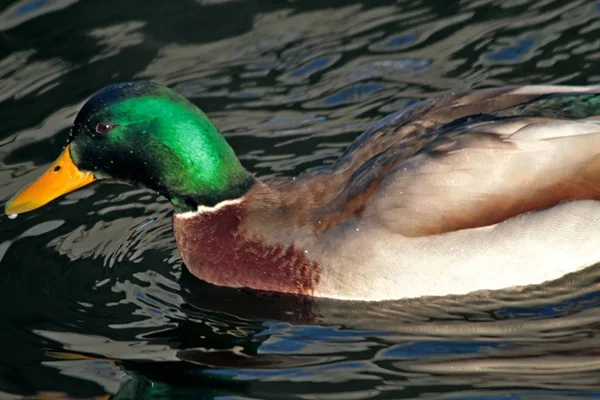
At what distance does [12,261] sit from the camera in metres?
7.44

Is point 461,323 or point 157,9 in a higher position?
point 157,9

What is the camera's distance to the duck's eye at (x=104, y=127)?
674 centimetres

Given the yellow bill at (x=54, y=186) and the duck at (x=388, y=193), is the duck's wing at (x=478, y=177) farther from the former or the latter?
the yellow bill at (x=54, y=186)

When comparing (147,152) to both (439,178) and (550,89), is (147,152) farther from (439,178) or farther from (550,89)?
(550,89)

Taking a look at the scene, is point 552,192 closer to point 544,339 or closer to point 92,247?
point 544,339

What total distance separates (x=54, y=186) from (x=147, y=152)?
620mm

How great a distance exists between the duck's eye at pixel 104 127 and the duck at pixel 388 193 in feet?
0.06

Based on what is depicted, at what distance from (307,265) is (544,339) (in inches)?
56.3

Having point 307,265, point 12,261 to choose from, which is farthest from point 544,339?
point 12,261

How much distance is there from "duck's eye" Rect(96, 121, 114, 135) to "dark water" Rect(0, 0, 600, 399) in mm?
978

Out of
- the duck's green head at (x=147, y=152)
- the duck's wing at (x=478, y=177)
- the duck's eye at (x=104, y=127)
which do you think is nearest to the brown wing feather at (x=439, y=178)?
the duck's wing at (x=478, y=177)

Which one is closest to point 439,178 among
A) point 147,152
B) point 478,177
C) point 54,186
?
point 478,177

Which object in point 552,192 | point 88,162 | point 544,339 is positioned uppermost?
point 88,162

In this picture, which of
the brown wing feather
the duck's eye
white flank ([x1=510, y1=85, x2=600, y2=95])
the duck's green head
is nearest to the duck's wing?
the brown wing feather
